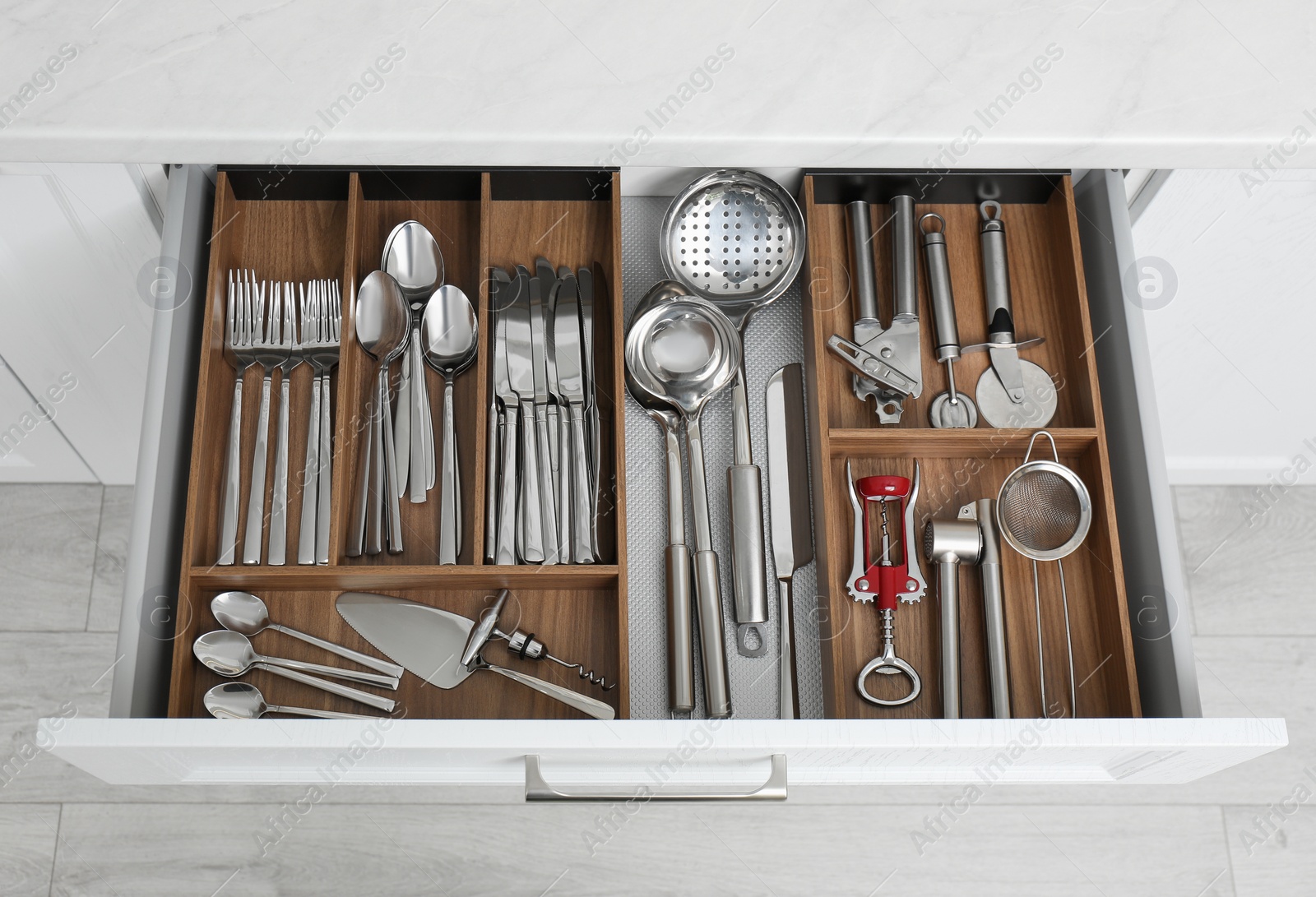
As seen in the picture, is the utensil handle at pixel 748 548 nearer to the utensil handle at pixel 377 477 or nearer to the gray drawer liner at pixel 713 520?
the gray drawer liner at pixel 713 520

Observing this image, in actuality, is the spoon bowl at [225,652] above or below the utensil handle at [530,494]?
below

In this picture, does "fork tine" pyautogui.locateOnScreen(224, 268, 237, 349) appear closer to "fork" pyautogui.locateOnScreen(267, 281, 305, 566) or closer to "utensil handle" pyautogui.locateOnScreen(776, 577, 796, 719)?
"fork" pyautogui.locateOnScreen(267, 281, 305, 566)

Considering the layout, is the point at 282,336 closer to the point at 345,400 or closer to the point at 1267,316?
the point at 345,400

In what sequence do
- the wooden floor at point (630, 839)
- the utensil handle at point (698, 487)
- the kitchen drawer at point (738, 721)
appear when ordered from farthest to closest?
the wooden floor at point (630, 839) → the utensil handle at point (698, 487) → the kitchen drawer at point (738, 721)

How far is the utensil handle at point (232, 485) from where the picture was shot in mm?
840

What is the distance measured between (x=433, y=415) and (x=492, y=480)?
0.34 ft

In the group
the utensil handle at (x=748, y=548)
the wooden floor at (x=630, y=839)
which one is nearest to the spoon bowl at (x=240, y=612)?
the utensil handle at (x=748, y=548)

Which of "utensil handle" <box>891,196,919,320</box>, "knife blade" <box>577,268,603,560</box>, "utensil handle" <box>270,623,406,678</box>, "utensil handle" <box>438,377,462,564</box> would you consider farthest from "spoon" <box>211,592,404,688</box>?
"utensil handle" <box>891,196,919,320</box>

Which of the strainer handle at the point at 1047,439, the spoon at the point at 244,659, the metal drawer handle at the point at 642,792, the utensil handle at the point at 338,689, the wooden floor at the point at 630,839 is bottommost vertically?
the wooden floor at the point at 630,839

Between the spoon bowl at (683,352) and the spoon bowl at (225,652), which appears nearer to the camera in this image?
the spoon bowl at (225,652)

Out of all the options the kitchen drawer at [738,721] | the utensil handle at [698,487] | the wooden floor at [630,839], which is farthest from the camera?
the wooden floor at [630,839]

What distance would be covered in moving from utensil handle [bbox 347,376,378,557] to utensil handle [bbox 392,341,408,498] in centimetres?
2

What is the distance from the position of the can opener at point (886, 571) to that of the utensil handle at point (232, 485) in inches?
21.2

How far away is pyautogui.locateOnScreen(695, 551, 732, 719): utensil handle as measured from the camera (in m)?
0.83
